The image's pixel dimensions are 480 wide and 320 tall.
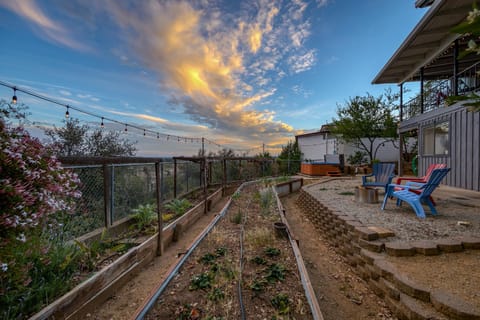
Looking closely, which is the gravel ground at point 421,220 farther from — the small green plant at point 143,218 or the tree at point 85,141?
the tree at point 85,141

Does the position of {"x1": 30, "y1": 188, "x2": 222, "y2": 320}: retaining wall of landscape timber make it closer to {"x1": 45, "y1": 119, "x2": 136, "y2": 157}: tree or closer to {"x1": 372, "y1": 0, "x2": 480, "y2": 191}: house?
{"x1": 45, "y1": 119, "x2": 136, "y2": 157}: tree

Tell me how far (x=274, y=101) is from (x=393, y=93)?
880 cm

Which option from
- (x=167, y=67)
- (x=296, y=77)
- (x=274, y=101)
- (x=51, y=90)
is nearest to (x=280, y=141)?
(x=274, y=101)

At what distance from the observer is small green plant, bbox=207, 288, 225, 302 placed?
5.97 ft

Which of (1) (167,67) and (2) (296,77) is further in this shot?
(2) (296,77)

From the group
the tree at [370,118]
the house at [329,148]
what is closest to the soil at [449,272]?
the house at [329,148]

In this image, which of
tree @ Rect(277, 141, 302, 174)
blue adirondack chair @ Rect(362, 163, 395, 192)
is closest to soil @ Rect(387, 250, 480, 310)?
blue adirondack chair @ Rect(362, 163, 395, 192)

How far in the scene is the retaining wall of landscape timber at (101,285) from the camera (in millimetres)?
1643

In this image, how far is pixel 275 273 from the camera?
2.18 meters

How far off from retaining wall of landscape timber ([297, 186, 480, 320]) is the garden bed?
85 centimetres

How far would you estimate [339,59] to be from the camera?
8578 mm

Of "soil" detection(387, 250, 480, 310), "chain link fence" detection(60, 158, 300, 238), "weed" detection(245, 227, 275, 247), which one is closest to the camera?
"soil" detection(387, 250, 480, 310)

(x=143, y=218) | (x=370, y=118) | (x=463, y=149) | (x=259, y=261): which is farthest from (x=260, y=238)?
(x=370, y=118)

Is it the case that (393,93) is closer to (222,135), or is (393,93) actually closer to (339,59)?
(339,59)
